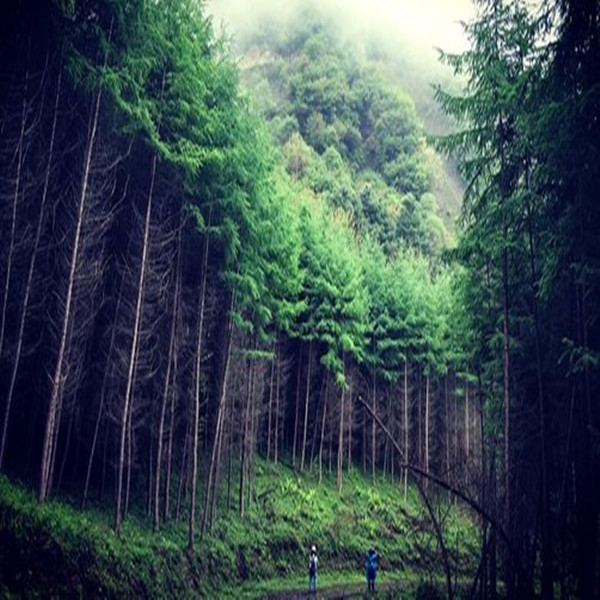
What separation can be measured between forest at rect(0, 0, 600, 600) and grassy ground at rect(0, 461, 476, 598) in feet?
0.27

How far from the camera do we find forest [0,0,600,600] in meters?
9.39

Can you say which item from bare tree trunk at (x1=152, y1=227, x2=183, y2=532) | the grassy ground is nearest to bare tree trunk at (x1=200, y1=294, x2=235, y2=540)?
the grassy ground

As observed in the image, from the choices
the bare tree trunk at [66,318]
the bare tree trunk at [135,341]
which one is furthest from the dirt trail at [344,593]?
the bare tree trunk at [66,318]

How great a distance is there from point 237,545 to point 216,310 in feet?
26.7

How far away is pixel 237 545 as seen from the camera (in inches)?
727

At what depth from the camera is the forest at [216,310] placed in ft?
30.8

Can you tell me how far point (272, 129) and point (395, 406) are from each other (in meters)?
55.4

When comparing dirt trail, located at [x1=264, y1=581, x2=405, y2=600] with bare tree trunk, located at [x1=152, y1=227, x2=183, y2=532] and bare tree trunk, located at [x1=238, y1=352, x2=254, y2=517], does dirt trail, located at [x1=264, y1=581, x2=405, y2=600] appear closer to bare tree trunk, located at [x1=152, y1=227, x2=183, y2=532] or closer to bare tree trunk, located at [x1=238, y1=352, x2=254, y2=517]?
bare tree trunk, located at [x1=152, y1=227, x2=183, y2=532]

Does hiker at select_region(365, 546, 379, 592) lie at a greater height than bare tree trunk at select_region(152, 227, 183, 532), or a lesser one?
lesser

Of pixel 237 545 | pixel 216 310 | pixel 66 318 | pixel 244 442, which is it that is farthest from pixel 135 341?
pixel 237 545

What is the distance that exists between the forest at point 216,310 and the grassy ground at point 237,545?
0.08 metres

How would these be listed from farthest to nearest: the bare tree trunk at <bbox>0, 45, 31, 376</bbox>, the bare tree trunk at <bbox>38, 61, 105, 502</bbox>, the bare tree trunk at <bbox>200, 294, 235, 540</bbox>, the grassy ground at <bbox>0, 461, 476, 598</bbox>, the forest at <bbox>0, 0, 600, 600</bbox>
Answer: the bare tree trunk at <bbox>200, 294, 235, 540</bbox>, the bare tree trunk at <bbox>38, 61, 105, 502</bbox>, the bare tree trunk at <bbox>0, 45, 31, 376</bbox>, the grassy ground at <bbox>0, 461, 476, 598</bbox>, the forest at <bbox>0, 0, 600, 600</bbox>

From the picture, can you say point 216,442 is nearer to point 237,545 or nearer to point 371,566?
point 237,545

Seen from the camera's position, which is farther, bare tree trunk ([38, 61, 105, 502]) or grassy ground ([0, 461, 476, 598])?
bare tree trunk ([38, 61, 105, 502])
